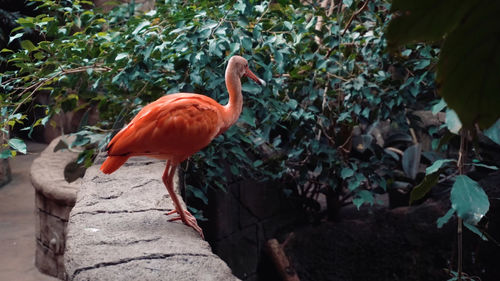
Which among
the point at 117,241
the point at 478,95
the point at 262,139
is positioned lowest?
the point at 262,139

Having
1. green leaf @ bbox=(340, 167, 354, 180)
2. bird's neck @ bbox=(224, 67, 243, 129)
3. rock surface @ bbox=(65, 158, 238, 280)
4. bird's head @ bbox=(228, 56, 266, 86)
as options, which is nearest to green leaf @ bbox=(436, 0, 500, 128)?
rock surface @ bbox=(65, 158, 238, 280)

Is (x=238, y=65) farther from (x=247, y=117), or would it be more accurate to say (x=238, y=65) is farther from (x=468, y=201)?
(x=468, y=201)

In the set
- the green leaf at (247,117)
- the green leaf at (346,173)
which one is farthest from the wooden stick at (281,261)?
the green leaf at (247,117)

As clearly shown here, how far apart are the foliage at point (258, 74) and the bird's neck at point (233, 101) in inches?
14.5

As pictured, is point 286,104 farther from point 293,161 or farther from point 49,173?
point 49,173

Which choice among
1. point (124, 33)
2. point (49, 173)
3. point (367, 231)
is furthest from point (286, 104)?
point (49, 173)

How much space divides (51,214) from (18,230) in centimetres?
143

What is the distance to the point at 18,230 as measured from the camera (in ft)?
19.1

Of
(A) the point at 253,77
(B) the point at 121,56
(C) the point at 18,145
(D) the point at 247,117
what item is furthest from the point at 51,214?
(A) the point at 253,77

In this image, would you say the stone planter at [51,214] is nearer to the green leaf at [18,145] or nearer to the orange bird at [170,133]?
the green leaf at [18,145]

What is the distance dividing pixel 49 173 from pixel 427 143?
3.71 meters

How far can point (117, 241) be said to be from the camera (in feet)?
6.93

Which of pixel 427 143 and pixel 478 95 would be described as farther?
pixel 427 143

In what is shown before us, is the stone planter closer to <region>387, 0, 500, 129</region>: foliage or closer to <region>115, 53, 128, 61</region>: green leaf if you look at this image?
<region>115, 53, 128, 61</region>: green leaf
